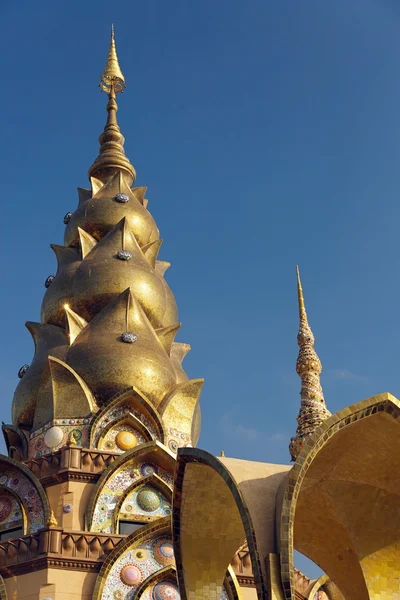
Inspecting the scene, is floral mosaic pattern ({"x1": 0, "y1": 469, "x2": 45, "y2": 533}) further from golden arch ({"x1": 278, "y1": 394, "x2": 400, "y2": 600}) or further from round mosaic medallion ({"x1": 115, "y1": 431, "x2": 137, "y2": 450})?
golden arch ({"x1": 278, "y1": 394, "x2": 400, "y2": 600})

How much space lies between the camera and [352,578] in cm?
1706

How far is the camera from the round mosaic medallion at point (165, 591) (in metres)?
20.2

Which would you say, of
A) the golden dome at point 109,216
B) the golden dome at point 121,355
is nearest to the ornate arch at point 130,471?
the golden dome at point 121,355

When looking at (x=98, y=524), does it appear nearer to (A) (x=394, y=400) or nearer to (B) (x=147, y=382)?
(B) (x=147, y=382)

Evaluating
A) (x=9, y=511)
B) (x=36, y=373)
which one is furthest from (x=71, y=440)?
(x=36, y=373)

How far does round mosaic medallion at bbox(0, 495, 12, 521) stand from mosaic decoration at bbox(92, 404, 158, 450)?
8.50 feet

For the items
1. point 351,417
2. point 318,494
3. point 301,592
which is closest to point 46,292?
point 301,592

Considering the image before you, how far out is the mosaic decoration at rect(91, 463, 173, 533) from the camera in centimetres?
2148

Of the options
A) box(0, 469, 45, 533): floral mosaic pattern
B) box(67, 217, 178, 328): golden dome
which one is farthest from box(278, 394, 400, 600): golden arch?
box(67, 217, 178, 328): golden dome

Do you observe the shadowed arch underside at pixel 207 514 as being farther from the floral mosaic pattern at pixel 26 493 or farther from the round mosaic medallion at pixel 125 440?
the round mosaic medallion at pixel 125 440

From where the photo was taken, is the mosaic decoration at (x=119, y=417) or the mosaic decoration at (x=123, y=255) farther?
the mosaic decoration at (x=123, y=255)

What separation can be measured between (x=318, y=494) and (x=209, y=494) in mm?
2422

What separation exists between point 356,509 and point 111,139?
19.6m

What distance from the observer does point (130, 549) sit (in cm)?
2053
